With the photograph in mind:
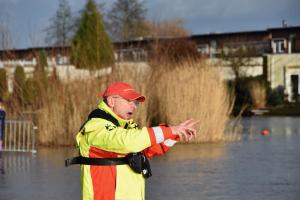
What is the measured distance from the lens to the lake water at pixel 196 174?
12.8 meters

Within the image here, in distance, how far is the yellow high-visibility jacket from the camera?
6.34m

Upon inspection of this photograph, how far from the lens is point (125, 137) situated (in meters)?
Result: 6.26

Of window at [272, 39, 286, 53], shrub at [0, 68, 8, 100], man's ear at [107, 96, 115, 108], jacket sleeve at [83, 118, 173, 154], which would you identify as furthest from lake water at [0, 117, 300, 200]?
window at [272, 39, 286, 53]

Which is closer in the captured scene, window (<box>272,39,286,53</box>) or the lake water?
the lake water

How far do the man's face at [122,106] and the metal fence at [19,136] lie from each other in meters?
14.7

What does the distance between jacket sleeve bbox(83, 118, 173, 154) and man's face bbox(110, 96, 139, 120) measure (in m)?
0.17

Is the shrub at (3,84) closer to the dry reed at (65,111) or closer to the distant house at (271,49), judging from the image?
the dry reed at (65,111)

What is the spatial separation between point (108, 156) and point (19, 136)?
16274 millimetres

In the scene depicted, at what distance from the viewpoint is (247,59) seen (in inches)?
2279

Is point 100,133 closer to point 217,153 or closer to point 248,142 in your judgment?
point 217,153

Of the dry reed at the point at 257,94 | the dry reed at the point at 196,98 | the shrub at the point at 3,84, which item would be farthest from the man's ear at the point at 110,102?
the dry reed at the point at 257,94

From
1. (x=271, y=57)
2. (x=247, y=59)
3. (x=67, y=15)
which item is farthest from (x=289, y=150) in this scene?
(x=67, y=15)

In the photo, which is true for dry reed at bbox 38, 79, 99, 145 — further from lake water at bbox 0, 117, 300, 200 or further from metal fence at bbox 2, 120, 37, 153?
lake water at bbox 0, 117, 300, 200

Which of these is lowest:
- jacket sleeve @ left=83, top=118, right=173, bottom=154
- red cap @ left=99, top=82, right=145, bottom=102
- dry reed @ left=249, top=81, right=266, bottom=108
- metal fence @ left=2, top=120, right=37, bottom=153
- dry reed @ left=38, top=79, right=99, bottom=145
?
dry reed @ left=249, top=81, right=266, bottom=108
